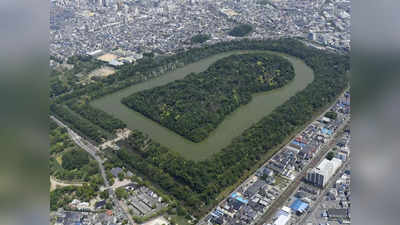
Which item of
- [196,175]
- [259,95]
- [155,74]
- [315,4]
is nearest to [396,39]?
[196,175]

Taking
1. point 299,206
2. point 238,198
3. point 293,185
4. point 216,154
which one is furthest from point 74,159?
point 299,206

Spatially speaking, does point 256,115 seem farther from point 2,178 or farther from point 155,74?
point 2,178

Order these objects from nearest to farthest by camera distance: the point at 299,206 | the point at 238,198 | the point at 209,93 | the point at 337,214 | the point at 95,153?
1. the point at 337,214
2. the point at 299,206
3. the point at 238,198
4. the point at 95,153
5. the point at 209,93

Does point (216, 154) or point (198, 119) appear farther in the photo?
point (198, 119)

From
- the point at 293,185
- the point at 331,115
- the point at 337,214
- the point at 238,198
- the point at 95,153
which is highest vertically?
the point at 331,115

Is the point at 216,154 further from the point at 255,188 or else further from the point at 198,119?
the point at 198,119

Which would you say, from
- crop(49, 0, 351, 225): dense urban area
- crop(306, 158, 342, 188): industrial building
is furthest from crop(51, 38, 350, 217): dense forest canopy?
crop(306, 158, 342, 188): industrial building

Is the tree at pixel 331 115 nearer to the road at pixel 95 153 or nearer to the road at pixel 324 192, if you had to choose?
the road at pixel 324 192
